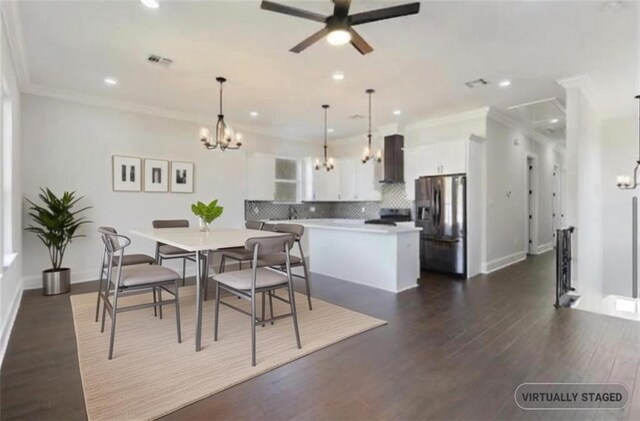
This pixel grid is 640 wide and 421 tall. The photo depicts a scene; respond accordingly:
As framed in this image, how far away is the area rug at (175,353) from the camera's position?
1955mm

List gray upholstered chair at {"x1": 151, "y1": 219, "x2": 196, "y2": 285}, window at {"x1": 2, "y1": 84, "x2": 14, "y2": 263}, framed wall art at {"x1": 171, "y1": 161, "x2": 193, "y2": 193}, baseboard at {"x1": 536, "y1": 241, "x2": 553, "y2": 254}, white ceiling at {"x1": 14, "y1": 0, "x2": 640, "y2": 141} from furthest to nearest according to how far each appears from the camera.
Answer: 1. baseboard at {"x1": 536, "y1": 241, "x2": 553, "y2": 254}
2. framed wall art at {"x1": 171, "y1": 161, "x2": 193, "y2": 193}
3. gray upholstered chair at {"x1": 151, "y1": 219, "x2": 196, "y2": 285}
4. window at {"x1": 2, "y1": 84, "x2": 14, "y2": 263}
5. white ceiling at {"x1": 14, "y1": 0, "x2": 640, "y2": 141}

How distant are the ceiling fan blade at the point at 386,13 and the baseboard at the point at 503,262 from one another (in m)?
4.60

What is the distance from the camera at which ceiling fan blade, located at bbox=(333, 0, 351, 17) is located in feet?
6.98

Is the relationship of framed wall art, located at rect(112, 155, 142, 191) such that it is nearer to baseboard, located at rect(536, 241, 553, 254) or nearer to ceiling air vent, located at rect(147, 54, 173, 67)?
ceiling air vent, located at rect(147, 54, 173, 67)

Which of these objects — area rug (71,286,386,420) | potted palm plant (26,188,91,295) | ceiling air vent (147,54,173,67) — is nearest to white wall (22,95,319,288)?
potted palm plant (26,188,91,295)

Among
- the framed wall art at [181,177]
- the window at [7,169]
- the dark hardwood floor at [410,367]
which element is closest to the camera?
the dark hardwood floor at [410,367]

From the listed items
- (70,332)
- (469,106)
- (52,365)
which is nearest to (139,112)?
(70,332)

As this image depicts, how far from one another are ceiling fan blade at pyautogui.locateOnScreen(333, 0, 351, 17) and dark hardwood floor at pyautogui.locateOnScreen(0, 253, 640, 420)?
8.00ft

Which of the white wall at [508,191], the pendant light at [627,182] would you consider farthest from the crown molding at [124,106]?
the pendant light at [627,182]

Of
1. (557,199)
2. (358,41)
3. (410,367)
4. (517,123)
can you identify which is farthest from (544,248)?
(358,41)

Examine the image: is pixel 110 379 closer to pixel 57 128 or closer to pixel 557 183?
pixel 57 128

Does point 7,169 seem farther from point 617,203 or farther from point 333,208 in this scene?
point 617,203

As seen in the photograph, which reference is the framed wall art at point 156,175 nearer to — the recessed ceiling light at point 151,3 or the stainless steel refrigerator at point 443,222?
the recessed ceiling light at point 151,3

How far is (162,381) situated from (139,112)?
4371mm
